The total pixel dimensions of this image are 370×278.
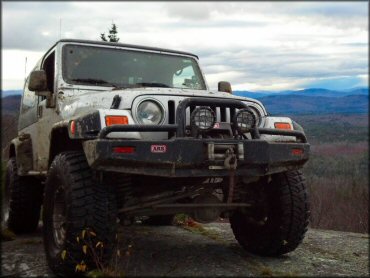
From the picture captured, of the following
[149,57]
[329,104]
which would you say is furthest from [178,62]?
[329,104]

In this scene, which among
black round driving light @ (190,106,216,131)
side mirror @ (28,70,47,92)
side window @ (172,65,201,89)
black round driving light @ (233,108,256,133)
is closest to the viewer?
black round driving light @ (190,106,216,131)

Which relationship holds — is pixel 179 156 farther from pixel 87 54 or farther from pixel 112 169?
pixel 87 54

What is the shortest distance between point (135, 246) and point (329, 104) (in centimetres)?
700

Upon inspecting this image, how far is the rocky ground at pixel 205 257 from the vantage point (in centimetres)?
438

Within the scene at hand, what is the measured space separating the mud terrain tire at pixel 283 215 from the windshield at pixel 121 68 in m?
1.68

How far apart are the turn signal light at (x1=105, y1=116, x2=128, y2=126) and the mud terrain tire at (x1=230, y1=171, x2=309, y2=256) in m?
1.73

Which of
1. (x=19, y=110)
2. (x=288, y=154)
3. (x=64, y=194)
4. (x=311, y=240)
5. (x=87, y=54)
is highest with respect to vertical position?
(x=87, y=54)

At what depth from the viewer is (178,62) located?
606 cm

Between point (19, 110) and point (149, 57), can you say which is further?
point (19, 110)

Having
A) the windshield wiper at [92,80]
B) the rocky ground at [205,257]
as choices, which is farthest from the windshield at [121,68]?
the rocky ground at [205,257]

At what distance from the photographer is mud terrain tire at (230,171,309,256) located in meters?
4.75

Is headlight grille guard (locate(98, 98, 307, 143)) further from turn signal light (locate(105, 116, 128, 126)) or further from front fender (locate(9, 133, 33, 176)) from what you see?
front fender (locate(9, 133, 33, 176))

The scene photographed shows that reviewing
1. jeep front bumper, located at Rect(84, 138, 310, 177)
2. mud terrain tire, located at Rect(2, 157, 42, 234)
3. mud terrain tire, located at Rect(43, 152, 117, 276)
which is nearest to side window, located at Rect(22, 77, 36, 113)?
mud terrain tire, located at Rect(2, 157, 42, 234)

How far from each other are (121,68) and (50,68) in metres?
0.84
